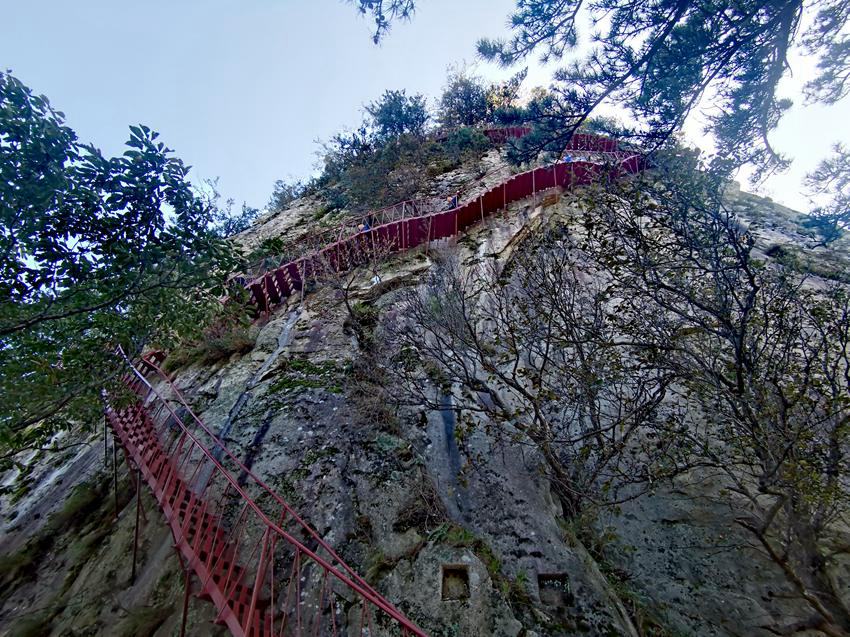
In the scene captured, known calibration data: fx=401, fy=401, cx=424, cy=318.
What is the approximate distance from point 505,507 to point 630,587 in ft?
5.67

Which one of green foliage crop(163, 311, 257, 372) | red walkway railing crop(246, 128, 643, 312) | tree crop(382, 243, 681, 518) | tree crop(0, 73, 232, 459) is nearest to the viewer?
tree crop(0, 73, 232, 459)

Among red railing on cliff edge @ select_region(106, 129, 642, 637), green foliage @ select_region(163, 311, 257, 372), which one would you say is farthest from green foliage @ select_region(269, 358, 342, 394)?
green foliage @ select_region(163, 311, 257, 372)

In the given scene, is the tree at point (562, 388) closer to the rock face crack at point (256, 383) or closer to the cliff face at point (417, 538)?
the cliff face at point (417, 538)

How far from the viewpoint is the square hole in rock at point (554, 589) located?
4457 millimetres

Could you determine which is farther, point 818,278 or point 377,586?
point 818,278

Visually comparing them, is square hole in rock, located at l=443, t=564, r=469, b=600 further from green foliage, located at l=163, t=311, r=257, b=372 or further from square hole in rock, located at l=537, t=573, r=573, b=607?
green foliage, located at l=163, t=311, r=257, b=372

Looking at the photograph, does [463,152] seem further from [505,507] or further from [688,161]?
[505,507]

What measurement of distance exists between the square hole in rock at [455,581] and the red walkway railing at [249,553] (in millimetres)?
622

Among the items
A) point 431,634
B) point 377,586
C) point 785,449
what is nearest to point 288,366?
point 377,586

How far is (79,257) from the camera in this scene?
4.15 metres

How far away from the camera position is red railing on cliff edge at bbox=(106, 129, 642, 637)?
12.7ft

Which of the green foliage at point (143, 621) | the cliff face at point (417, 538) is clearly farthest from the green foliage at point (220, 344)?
the green foliage at point (143, 621)

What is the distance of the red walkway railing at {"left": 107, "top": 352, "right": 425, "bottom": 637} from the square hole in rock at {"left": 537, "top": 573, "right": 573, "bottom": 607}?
1609mm

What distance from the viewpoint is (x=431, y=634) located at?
4066 mm
